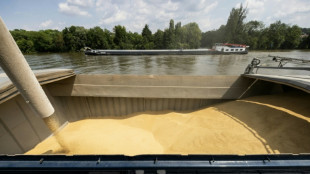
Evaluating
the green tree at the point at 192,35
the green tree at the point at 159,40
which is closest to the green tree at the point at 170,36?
the green tree at the point at 159,40

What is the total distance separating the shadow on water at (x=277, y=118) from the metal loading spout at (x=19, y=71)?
17.9ft

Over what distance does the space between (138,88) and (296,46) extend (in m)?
77.7

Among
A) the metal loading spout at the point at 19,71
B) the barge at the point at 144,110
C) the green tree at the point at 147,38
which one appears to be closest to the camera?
the barge at the point at 144,110

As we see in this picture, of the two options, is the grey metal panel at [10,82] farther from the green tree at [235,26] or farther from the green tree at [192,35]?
the green tree at [235,26]

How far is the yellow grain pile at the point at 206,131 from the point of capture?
347cm

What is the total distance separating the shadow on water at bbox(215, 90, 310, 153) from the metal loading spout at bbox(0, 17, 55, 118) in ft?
17.9

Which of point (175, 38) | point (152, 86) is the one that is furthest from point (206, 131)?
point (175, 38)

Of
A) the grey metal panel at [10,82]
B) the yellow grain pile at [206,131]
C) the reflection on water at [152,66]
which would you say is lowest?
the reflection on water at [152,66]

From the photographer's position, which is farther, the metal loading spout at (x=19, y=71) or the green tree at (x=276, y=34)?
the green tree at (x=276, y=34)

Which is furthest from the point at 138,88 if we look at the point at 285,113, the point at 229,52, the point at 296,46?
the point at 296,46

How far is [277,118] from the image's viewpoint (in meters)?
4.06

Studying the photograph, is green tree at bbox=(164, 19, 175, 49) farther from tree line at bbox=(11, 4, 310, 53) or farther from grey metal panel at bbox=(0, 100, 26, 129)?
grey metal panel at bbox=(0, 100, 26, 129)

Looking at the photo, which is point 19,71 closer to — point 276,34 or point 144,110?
point 144,110

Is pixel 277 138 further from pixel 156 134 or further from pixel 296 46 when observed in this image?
pixel 296 46
